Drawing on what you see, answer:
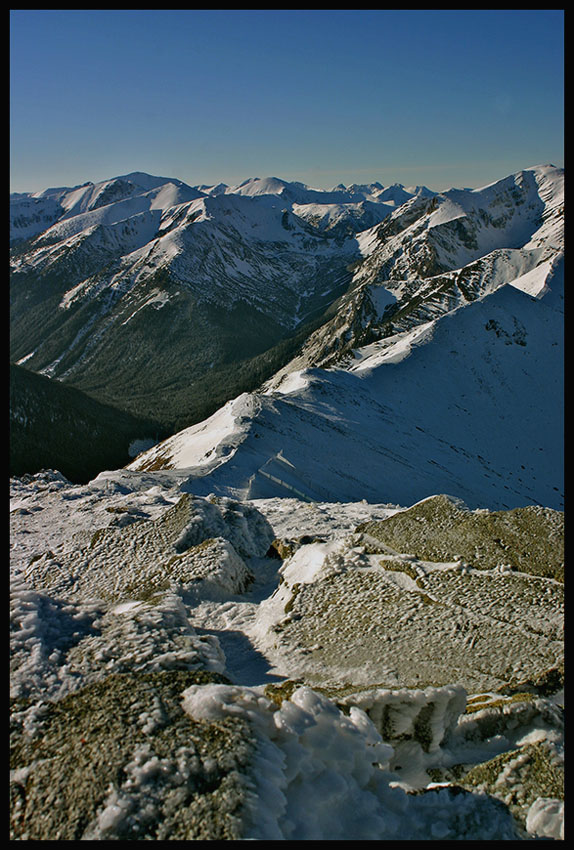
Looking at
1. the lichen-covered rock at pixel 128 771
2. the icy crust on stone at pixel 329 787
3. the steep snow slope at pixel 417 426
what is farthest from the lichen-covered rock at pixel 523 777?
the steep snow slope at pixel 417 426

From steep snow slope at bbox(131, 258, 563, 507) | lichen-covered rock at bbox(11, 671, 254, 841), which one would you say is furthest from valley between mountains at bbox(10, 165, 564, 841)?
steep snow slope at bbox(131, 258, 563, 507)

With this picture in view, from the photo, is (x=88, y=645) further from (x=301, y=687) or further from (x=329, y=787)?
(x=329, y=787)

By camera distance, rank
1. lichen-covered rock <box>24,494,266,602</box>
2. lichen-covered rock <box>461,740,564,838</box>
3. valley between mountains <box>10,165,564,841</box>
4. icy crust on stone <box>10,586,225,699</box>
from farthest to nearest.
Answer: lichen-covered rock <box>24,494,266,602</box>
icy crust on stone <box>10,586,225,699</box>
lichen-covered rock <box>461,740,564,838</box>
valley between mountains <box>10,165,564,841</box>

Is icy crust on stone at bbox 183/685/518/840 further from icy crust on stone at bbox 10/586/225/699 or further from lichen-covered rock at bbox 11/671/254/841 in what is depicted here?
icy crust on stone at bbox 10/586/225/699

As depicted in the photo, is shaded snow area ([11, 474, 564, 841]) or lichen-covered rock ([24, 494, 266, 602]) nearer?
shaded snow area ([11, 474, 564, 841])

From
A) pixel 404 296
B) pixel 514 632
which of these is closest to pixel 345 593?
pixel 514 632

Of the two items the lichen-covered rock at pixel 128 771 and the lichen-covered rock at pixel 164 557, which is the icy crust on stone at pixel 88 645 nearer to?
the lichen-covered rock at pixel 128 771
